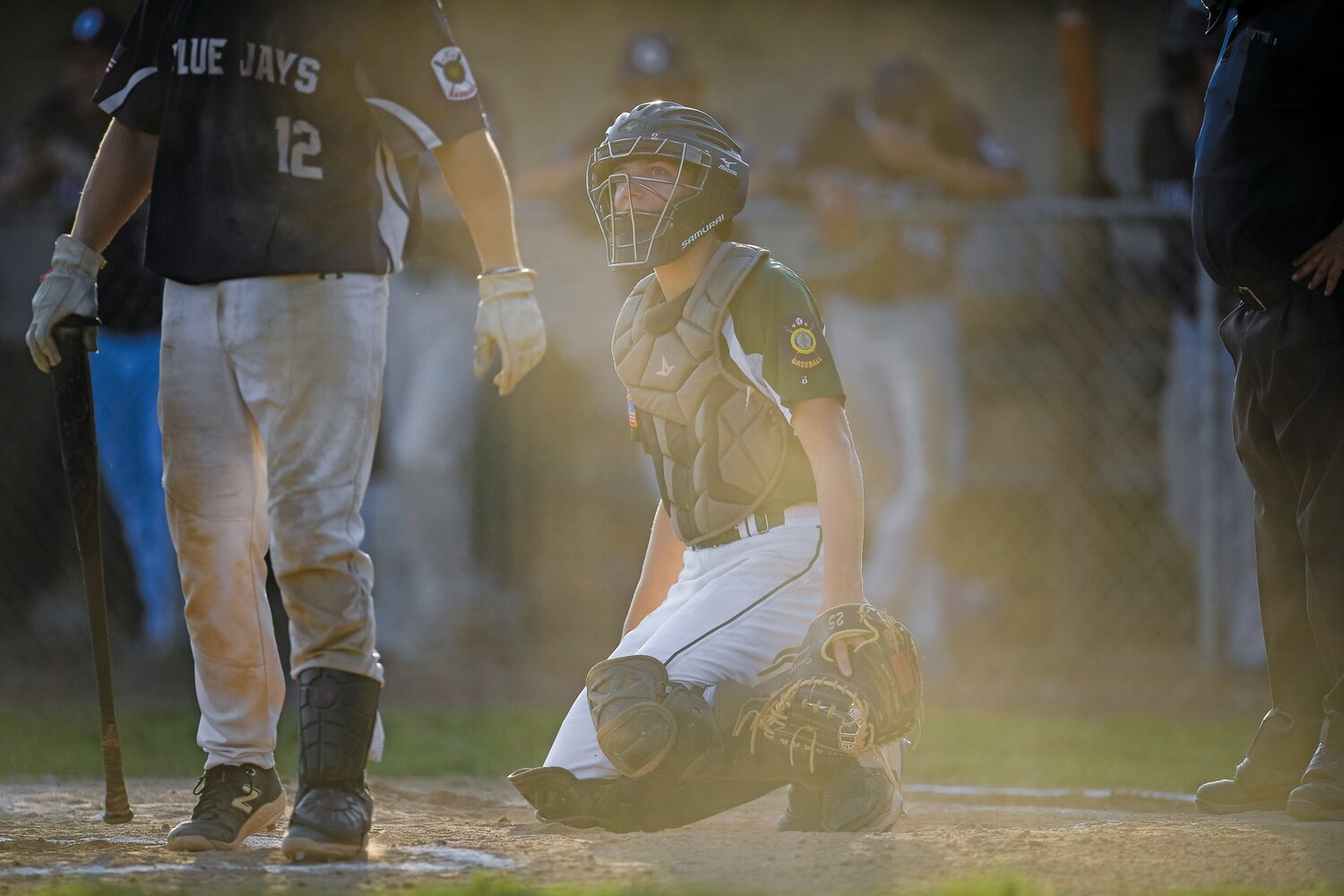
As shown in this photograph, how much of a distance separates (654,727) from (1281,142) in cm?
225

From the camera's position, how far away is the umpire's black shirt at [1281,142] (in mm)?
4223

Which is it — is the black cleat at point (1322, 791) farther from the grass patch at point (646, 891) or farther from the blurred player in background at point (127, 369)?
the blurred player in background at point (127, 369)

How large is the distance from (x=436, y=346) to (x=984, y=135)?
10.2 ft

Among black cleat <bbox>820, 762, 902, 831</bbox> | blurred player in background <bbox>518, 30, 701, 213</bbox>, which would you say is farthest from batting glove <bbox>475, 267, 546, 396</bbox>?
blurred player in background <bbox>518, 30, 701, 213</bbox>

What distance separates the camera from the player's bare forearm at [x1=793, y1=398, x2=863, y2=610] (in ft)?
13.3

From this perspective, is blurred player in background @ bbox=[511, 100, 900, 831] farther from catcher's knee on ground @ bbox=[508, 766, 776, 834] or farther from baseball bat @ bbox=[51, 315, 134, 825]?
baseball bat @ bbox=[51, 315, 134, 825]

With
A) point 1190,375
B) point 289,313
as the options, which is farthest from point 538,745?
point 1190,375

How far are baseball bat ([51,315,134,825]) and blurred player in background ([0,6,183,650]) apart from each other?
2.89 m

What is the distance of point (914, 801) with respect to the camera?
5.21m

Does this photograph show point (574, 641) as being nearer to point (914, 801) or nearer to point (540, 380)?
point (540, 380)

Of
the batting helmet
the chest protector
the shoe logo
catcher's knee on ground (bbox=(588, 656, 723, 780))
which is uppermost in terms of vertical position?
the batting helmet

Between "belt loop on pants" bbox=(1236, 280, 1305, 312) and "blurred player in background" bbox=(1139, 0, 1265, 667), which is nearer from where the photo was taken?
"belt loop on pants" bbox=(1236, 280, 1305, 312)

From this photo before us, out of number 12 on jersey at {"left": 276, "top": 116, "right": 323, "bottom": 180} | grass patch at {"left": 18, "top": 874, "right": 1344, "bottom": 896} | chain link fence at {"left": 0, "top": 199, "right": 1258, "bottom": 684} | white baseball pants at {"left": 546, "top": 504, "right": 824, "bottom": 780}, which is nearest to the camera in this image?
grass patch at {"left": 18, "top": 874, "right": 1344, "bottom": 896}

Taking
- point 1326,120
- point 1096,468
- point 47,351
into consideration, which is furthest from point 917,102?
point 47,351
